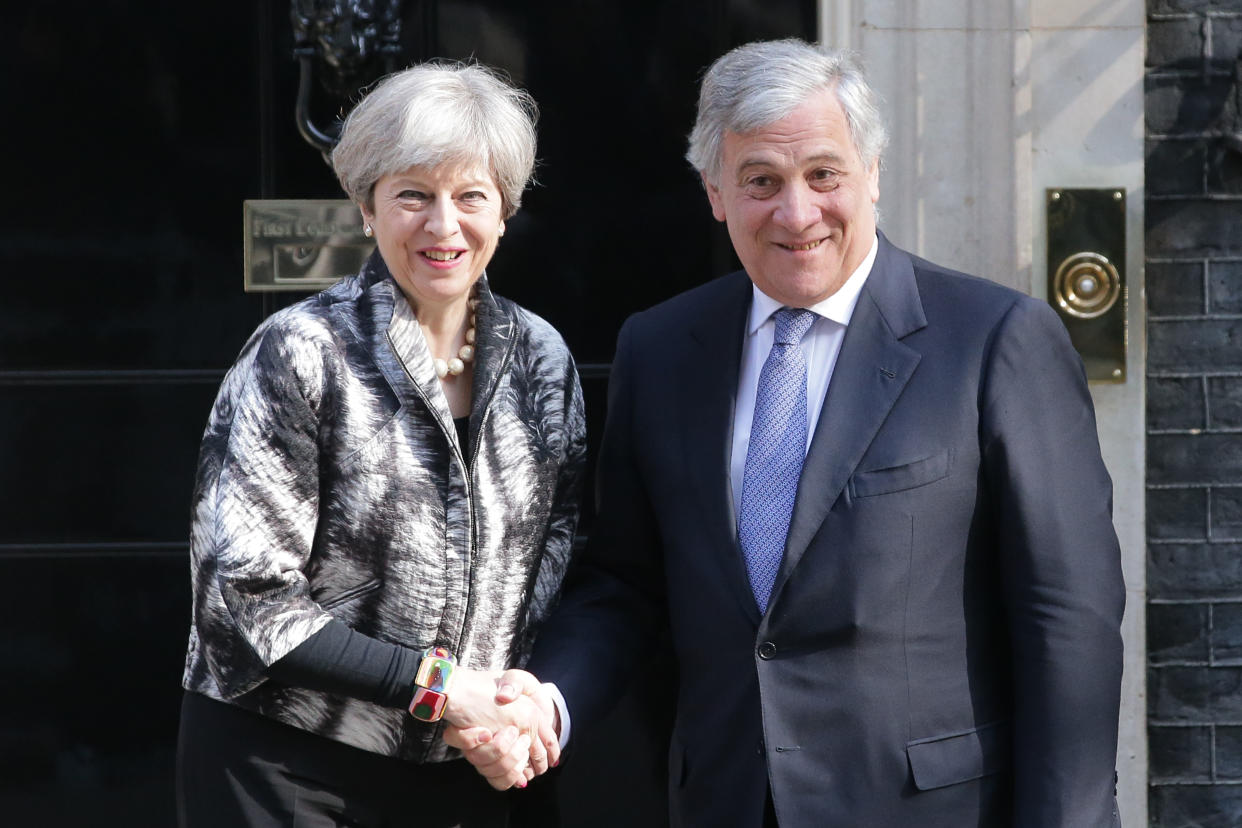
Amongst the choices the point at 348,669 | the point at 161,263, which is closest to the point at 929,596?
the point at 348,669

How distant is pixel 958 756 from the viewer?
2094 mm

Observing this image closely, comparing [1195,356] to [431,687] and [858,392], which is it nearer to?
[858,392]

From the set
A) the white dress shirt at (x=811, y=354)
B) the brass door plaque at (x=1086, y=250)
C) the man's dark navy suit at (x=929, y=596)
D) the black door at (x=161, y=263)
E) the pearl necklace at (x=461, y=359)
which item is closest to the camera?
the man's dark navy suit at (x=929, y=596)

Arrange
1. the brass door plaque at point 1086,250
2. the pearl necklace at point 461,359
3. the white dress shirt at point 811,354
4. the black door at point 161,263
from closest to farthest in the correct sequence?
the white dress shirt at point 811,354, the pearl necklace at point 461,359, the brass door plaque at point 1086,250, the black door at point 161,263

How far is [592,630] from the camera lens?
2.37 m

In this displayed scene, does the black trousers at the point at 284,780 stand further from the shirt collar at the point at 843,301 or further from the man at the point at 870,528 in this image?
the shirt collar at the point at 843,301

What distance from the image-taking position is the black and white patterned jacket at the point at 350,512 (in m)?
2.12

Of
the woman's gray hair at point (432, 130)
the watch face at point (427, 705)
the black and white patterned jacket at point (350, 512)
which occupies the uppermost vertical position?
the woman's gray hair at point (432, 130)

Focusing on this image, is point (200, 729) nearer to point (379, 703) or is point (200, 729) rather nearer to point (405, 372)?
point (379, 703)

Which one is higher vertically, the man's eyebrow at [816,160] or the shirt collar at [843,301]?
the man's eyebrow at [816,160]

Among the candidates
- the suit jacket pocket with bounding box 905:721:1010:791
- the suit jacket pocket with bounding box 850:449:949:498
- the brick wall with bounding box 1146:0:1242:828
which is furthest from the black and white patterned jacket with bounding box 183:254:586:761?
the brick wall with bounding box 1146:0:1242:828

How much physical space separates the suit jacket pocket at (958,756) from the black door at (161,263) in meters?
1.64

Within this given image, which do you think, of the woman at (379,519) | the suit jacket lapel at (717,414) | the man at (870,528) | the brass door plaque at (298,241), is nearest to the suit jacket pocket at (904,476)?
the man at (870,528)

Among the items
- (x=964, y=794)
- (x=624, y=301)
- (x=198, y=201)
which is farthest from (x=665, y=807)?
(x=198, y=201)
